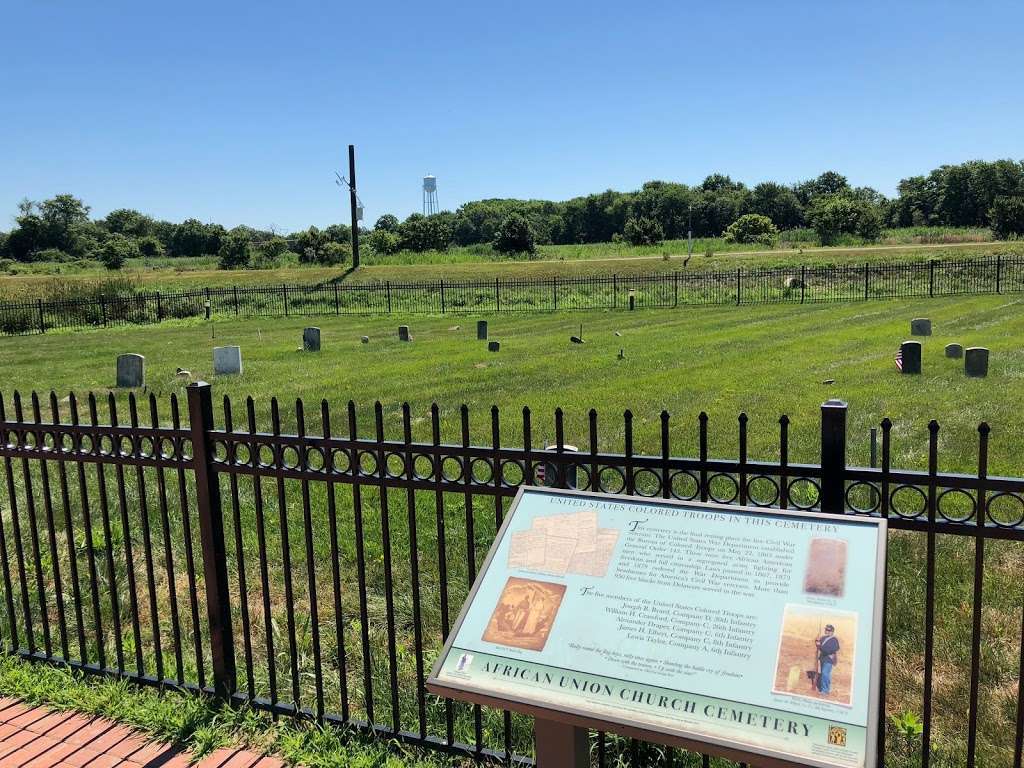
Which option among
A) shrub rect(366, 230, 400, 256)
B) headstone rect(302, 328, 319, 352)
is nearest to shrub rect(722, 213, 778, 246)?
shrub rect(366, 230, 400, 256)

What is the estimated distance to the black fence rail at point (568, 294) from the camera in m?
29.5

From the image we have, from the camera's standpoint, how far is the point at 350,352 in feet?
59.4

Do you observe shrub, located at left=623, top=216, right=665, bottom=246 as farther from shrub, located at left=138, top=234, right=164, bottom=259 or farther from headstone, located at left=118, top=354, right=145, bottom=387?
shrub, located at left=138, top=234, right=164, bottom=259

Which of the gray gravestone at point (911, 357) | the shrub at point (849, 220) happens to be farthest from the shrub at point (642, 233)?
the gray gravestone at point (911, 357)

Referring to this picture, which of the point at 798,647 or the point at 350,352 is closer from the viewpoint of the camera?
the point at 798,647

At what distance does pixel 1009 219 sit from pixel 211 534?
5472 centimetres

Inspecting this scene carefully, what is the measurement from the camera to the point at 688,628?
220cm

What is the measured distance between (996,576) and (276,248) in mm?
62968

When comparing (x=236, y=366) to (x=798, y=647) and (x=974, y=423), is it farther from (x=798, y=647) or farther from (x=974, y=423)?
(x=798, y=647)

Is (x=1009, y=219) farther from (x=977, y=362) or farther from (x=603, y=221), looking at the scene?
(x=603, y=221)

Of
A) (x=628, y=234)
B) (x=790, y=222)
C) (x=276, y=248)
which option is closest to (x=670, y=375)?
(x=628, y=234)

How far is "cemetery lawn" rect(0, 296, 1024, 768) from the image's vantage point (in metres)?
4.24

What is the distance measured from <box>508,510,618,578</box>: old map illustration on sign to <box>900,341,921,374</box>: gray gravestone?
10.7 meters

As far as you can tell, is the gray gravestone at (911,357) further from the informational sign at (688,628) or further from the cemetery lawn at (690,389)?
the informational sign at (688,628)
